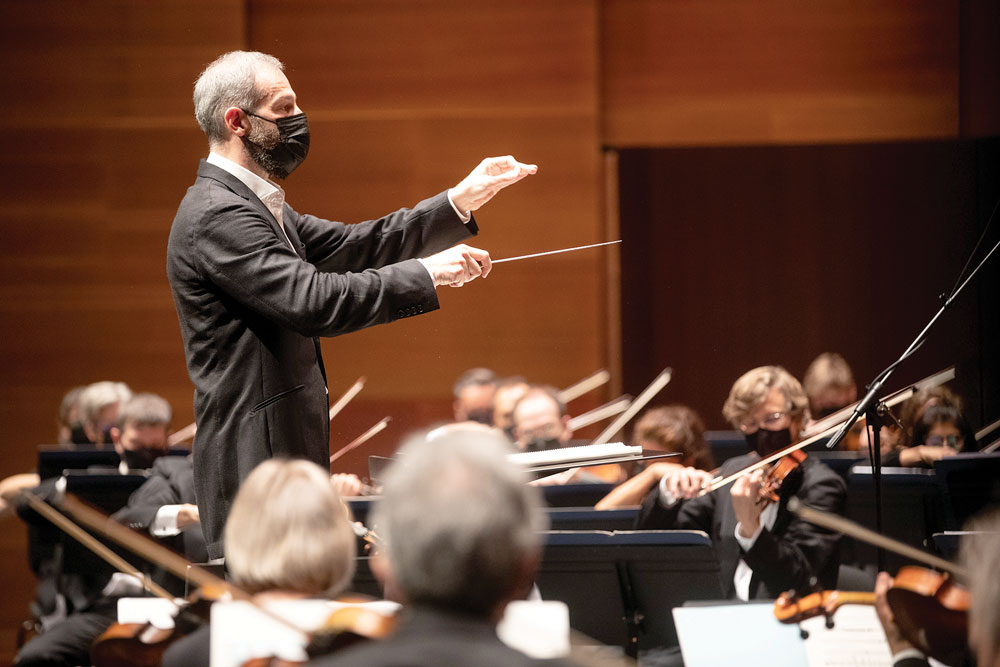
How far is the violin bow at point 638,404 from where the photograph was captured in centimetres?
575

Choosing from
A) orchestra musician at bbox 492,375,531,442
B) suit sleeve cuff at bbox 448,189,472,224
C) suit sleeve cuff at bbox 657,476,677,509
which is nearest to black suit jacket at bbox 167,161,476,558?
suit sleeve cuff at bbox 448,189,472,224

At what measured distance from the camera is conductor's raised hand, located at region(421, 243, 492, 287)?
205 centimetres

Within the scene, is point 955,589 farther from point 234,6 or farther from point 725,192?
point 234,6

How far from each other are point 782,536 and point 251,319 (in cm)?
229

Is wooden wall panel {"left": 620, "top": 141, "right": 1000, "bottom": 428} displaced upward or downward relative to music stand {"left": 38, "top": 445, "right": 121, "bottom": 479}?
upward

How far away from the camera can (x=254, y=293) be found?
1.98 meters

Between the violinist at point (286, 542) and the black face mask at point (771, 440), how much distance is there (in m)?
2.66

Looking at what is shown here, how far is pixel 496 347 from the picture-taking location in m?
6.25

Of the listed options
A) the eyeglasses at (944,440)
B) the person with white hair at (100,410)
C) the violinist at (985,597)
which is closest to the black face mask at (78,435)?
the person with white hair at (100,410)

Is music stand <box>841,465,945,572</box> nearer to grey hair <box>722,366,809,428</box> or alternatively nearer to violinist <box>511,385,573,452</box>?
grey hair <box>722,366,809,428</box>

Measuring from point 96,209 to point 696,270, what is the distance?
3335 mm

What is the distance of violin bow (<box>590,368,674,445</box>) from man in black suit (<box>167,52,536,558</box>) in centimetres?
366

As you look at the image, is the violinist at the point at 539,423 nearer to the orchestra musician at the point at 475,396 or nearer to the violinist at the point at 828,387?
the orchestra musician at the point at 475,396

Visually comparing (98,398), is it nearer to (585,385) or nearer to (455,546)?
(585,385)
